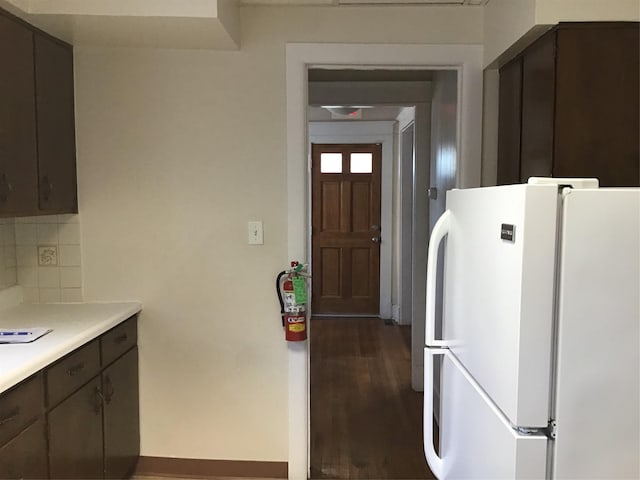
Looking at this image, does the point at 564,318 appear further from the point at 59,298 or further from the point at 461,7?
the point at 59,298

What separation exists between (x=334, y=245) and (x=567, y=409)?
5122 millimetres

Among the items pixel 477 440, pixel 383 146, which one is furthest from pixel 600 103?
pixel 383 146

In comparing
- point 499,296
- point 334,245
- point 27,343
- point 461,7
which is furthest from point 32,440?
point 334,245

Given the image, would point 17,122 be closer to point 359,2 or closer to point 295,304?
point 295,304

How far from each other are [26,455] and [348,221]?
186 inches

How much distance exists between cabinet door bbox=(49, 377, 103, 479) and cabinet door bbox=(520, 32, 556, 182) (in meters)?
1.91

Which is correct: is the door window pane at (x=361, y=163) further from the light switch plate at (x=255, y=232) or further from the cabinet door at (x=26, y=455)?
the cabinet door at (x=26, y=455)

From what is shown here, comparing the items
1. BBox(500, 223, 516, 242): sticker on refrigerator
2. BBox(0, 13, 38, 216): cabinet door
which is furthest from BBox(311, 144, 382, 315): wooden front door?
BBox(500, 223, 516, 242): sticker on refrigerator

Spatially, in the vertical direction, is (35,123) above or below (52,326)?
above

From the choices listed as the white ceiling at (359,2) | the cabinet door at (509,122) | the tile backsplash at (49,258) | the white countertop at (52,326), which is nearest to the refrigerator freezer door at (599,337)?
the cabinet door at (509,122)

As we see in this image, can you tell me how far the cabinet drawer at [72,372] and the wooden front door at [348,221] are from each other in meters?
4.13

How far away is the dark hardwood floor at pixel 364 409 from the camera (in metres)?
2.89

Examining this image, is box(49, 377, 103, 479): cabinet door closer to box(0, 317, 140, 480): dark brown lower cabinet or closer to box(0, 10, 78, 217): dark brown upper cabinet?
box(0, 317, 140, 480): dark brown lower cabinet

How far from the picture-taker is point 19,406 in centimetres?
170
